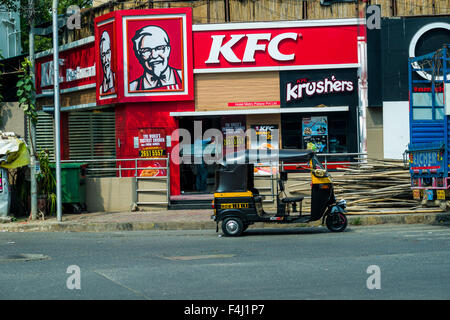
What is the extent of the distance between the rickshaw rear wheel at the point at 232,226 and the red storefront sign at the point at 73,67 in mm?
10115

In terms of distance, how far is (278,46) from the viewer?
65.3 ft

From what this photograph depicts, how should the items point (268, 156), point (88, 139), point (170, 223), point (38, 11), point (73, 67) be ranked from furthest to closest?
1. point (88, 139)
2. point (73, 67)
3. point (38, 11)
4. point (170, 223)
5. point (268, 156)

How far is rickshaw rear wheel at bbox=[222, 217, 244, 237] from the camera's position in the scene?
13086mm

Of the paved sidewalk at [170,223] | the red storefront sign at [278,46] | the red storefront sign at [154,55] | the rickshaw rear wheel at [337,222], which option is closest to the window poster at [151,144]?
the red storefront sign at [154,55]

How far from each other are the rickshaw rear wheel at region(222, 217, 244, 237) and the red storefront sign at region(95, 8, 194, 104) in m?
7.59

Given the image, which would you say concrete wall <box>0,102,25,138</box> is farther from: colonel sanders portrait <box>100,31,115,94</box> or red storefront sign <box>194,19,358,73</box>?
red storefront sign <box>194,19,358,73</box>

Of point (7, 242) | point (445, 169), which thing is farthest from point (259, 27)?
point (7, 242)

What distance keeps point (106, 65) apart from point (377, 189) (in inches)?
372

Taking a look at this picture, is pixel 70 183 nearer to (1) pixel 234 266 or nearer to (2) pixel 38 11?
(2) pixel 38 11

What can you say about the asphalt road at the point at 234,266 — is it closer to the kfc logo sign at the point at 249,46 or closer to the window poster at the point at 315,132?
the window poster at the point at 315,132

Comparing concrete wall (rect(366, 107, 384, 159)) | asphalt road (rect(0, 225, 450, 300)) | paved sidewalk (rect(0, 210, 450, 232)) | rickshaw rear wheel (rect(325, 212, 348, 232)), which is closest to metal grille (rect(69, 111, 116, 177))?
paved sidewalk (rect(0, 210, 450, 232))

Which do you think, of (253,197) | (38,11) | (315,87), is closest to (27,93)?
(38,11)

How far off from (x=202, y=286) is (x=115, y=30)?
13.9 meters
